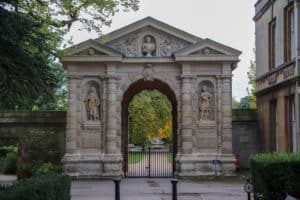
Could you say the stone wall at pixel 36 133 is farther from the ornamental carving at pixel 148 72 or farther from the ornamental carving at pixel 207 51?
the ornamental carving at pixel 207 51

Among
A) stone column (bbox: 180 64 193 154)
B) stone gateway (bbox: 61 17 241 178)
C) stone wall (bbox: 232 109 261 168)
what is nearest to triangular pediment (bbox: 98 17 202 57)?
stone gateway (bbox: 61 17 241 178)

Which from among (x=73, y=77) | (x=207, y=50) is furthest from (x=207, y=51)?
(x=73, y=77)

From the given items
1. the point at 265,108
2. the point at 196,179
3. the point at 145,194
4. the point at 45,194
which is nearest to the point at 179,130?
the point at 196,179

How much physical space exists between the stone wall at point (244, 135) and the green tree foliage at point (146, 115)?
30.3 m

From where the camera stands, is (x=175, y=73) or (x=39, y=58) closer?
(x=39, y=58)

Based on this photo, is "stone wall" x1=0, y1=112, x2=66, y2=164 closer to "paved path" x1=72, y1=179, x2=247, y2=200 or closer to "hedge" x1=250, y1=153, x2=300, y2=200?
"paved path" x1=72, y1=179, x2=247, y2=200

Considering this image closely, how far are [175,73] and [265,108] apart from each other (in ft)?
16.3

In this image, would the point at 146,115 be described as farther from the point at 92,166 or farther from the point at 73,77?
the point at 92,166

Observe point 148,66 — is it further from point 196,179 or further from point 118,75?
point 196,179

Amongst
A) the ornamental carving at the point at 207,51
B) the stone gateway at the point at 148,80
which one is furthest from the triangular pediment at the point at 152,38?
the ornamental carving at the point at 207,51

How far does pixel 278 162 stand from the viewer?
41.4 feet

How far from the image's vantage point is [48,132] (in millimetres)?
28594

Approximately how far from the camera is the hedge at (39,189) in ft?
31.7

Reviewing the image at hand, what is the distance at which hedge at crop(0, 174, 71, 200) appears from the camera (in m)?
9.67
